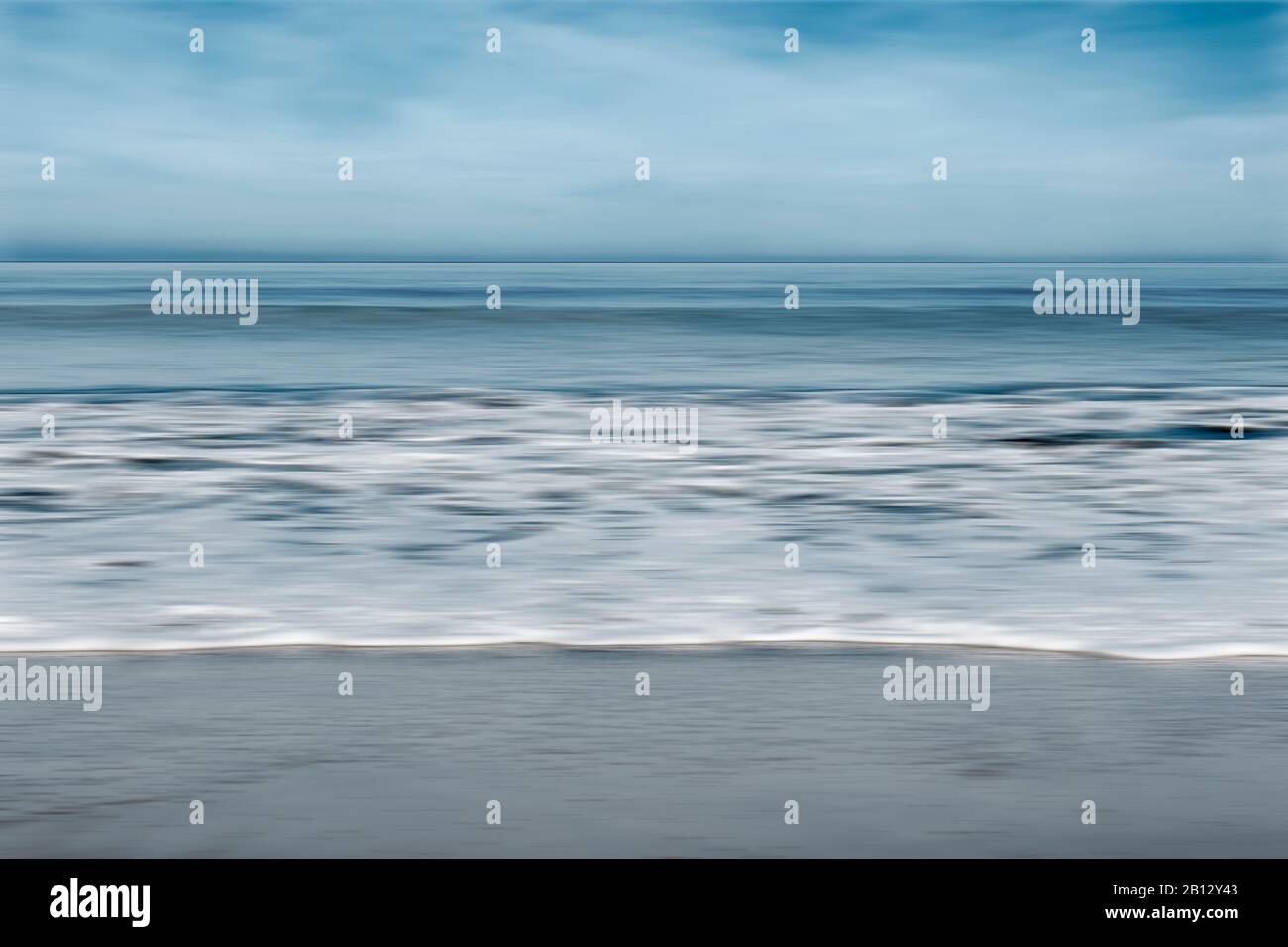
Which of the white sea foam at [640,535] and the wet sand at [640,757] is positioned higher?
the white sea foam at [640,535]

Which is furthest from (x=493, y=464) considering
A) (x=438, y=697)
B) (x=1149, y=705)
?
(x=1149, y=705)

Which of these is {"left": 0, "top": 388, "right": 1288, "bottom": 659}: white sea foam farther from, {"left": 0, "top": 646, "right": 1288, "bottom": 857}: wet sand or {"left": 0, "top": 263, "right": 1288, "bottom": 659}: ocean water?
{"left": 0, "top": 646, "right": 1288, "bottom": 857}: wet sand

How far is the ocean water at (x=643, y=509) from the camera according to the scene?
4.45 meters

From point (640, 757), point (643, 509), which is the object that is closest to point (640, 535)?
point (643, 509)

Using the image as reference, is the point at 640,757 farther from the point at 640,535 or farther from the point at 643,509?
the point at 643,509

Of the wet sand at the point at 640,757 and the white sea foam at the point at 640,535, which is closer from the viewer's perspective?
the wet sand at the point at 640,757

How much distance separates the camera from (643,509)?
6.34 meters

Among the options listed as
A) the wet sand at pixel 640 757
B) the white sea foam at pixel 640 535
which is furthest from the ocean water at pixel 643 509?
the wet sand at pixel 640 757

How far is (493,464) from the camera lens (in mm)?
7809

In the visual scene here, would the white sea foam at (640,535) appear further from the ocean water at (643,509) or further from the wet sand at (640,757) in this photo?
the wet sand at (640,757)

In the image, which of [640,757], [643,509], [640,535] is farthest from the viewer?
[643,509]
